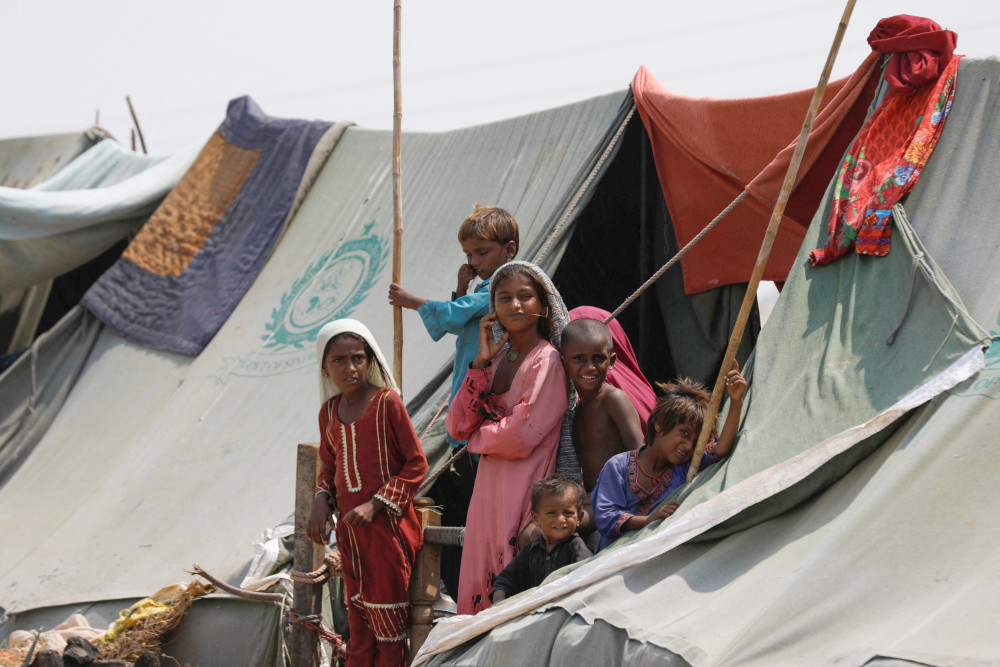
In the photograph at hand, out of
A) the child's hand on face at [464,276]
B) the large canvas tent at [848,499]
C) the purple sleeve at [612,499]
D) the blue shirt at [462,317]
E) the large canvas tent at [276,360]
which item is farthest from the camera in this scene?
the large canvas tent at [276,360]

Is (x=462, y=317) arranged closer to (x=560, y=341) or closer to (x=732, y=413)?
(x=560, y=341)

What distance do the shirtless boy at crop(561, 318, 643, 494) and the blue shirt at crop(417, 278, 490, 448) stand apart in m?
0.53

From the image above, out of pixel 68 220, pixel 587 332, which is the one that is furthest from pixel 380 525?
pixel 68 220

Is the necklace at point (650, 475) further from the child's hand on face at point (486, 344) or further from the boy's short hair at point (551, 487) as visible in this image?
the child's hand on face at point (486, 344)

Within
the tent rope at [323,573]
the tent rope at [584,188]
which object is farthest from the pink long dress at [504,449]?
the tent rope at [584,188]

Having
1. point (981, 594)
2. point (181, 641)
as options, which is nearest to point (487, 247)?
point (181, 641)

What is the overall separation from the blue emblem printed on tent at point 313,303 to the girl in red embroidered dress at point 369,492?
1711 mm

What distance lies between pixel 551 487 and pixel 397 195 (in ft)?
4.89

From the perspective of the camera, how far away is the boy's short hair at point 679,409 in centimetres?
294

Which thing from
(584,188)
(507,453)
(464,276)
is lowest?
(507,453)

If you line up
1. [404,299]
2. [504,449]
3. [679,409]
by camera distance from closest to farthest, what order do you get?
[679,409] < [504,449] < [404,299]

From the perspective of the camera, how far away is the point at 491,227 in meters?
3.69

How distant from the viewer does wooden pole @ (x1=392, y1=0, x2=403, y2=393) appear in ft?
12.5

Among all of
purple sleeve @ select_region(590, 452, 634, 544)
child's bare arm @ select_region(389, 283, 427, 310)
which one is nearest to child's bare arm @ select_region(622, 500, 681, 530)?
purple sleeve @ select_region(590, 452, 634, 544)
